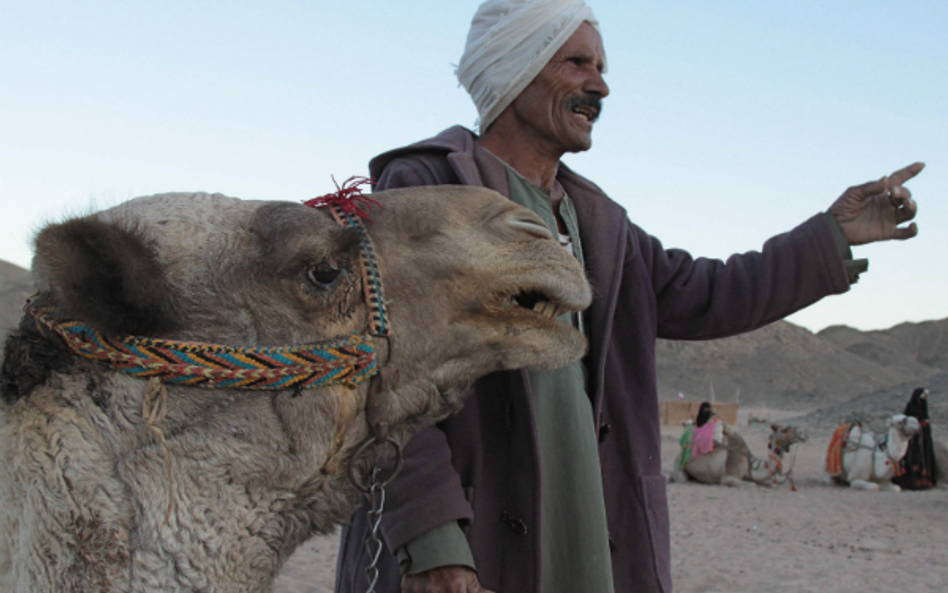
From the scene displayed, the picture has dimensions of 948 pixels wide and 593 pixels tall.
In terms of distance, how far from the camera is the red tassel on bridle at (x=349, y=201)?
183 cm

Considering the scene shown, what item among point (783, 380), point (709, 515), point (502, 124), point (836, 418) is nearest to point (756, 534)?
point (709, 515)

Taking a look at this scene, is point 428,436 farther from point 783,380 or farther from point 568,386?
point 783,380

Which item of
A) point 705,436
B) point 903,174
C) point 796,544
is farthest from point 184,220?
point 705,436

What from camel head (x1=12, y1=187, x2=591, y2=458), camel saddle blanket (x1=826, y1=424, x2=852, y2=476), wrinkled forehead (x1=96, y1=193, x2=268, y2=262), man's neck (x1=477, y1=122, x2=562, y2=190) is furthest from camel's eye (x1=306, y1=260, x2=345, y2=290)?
camel saddle blanket (x1=826, y1=424, x2=852, y2=476)

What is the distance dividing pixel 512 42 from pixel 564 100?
25 cm

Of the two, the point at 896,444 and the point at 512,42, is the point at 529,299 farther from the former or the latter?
the point at 896,444

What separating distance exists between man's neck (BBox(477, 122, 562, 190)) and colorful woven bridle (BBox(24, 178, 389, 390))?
45.4 inches

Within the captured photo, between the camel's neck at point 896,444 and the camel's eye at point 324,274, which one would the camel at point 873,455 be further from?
the camel's eye at point 324,274

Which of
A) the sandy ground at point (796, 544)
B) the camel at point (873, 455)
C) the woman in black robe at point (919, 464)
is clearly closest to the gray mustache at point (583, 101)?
the sandy ground at point (796, 544)

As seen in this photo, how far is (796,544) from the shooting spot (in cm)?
958

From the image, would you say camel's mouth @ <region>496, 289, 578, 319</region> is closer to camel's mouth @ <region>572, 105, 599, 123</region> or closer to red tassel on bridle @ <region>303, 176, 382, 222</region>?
red tassel on bridle @ <region>303, 176, 382, 222</region>

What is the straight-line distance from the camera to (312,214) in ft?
5.79

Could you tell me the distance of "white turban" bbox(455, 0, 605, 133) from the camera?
2754 millimetres

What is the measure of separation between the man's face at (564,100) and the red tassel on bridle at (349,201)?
40.6 inches
